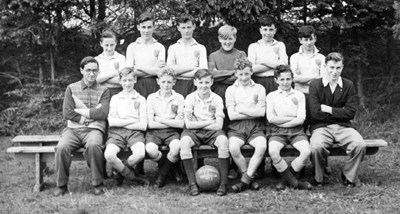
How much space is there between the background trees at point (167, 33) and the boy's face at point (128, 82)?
2163mm

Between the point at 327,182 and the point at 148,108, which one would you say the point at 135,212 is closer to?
the point at 148,108

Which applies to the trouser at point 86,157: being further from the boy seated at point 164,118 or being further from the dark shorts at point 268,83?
the dark shorts at point 268,83

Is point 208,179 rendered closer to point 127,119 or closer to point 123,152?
point 123,152

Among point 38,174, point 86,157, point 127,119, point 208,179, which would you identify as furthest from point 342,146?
point 38,174

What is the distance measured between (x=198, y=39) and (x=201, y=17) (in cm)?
81

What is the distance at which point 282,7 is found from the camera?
8445mm

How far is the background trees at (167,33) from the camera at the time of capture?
26.7ft

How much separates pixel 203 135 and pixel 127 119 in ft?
2.94

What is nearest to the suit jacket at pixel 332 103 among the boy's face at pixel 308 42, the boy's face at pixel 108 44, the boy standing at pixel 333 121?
the boy standing at pixel 333 121

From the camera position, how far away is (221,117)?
19.8ft

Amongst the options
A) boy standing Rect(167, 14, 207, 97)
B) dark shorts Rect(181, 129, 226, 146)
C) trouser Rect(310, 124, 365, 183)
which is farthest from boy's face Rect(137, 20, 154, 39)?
trouser Rect(310, 124, 365, 183)

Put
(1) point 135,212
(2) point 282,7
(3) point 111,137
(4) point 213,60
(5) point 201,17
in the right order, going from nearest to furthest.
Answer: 1. (1) point 135,212
2. (3) point 111,137
3. (4) point 213,60
4. (5) point 201,17
5. (2) point 282,7

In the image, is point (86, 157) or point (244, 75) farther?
point (244, 75)

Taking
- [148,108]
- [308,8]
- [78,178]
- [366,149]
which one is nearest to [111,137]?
[148,108]
